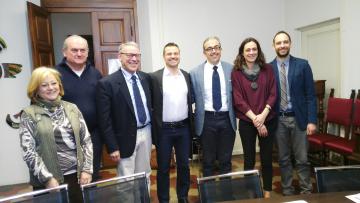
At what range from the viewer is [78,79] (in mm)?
2041

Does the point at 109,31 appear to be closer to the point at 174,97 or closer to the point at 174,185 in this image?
the point at 174,97

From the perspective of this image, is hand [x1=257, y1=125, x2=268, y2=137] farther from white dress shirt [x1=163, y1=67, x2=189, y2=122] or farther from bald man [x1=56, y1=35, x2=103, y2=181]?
bald man [x1=56, y1=35, x2=103, y2=181]

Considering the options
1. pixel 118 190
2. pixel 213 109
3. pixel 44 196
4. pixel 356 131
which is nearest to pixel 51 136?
pixel 44 196

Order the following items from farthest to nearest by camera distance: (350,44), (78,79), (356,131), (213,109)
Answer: (350,44) < (356,131) < (213,109) < (78,79)

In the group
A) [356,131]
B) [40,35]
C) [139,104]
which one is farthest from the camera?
[40,35]

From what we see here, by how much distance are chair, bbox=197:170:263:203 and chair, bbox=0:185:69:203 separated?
2.15ft

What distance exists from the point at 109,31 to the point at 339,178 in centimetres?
332

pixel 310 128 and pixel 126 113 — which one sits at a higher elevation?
pixel 126 113

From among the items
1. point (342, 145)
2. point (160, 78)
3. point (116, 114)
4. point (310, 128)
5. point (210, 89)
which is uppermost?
point (160, 78)

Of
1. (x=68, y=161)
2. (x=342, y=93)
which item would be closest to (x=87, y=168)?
(x=68, y=161)

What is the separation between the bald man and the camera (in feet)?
6.56

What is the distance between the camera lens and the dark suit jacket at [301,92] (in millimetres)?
2475

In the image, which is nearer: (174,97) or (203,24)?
(174,97)

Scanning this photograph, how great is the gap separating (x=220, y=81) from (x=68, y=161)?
133cm
